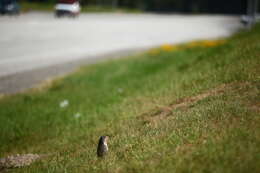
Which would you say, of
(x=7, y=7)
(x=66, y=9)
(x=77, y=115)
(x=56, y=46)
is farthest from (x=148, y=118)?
(x=7, y=7)

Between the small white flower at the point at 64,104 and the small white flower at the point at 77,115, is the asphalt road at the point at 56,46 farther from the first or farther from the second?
the small white flower at the point at 77,115

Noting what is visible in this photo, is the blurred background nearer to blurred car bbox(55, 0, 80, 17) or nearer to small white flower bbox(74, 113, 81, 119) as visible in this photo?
blurred car bbox(55, 0, 80, 17)

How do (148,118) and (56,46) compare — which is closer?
(148,118)

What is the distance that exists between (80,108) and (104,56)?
8105 millimetres

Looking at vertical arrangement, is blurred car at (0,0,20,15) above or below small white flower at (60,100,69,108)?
above

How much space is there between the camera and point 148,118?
7.62 m

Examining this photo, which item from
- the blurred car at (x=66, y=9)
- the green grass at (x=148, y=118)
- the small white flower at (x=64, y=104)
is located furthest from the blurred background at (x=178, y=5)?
the small white flower at (x=64, y=104)

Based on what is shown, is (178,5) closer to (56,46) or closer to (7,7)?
(7,7)

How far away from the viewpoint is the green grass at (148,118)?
4.73 m

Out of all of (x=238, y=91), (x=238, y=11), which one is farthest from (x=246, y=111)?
(x=238, y=11)

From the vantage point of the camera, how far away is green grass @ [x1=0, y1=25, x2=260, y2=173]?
15.5ft

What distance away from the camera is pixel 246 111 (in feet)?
18.3

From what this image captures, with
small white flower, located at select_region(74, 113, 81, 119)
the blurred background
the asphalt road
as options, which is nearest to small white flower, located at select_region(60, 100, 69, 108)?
small white flower, located at select_region(74, 113, 81, 119)

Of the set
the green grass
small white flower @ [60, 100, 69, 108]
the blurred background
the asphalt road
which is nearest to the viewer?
the green grass
